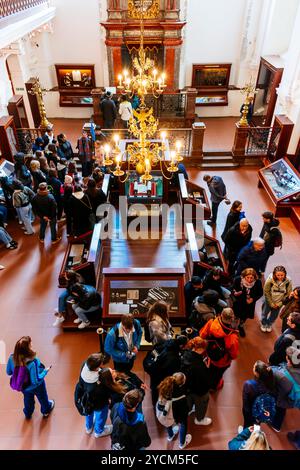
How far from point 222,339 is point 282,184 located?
5.91m

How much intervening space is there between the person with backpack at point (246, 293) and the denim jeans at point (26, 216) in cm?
462

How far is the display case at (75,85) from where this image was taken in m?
13.9

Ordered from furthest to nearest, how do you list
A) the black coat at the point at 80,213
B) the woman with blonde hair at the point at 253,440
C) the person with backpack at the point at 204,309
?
1. the black coat at the point at 80,213
2. the person with backpack at the point at 204,309
3. the woman with blonde hair at the point at 253,440

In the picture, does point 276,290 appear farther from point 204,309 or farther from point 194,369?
point 194,369

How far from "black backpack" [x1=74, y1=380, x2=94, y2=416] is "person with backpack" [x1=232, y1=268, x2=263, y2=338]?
98.3 inches

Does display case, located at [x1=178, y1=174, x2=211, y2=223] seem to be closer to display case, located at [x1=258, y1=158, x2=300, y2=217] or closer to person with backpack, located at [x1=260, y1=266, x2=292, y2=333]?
display case, located at [x1=258, y1=158, x2=300, y2=217]

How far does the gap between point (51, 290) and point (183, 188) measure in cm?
358

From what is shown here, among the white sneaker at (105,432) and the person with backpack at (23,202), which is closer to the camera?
the white sneaker at (105,432)

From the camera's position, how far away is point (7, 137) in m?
9.82

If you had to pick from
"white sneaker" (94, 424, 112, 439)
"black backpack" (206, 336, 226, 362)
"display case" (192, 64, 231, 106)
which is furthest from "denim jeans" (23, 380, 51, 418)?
"display case" (192, 64, 231, 106)

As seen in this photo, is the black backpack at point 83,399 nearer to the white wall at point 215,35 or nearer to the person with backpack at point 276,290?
the person with backpack at point 276,290

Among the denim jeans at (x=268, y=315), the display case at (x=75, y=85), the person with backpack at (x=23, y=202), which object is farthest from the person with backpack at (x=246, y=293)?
the display case at (x=75, y=85)

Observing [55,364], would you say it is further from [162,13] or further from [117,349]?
[162,13]

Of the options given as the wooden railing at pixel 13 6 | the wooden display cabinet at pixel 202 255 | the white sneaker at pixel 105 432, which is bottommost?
the white sneaker at pixel 105 432
